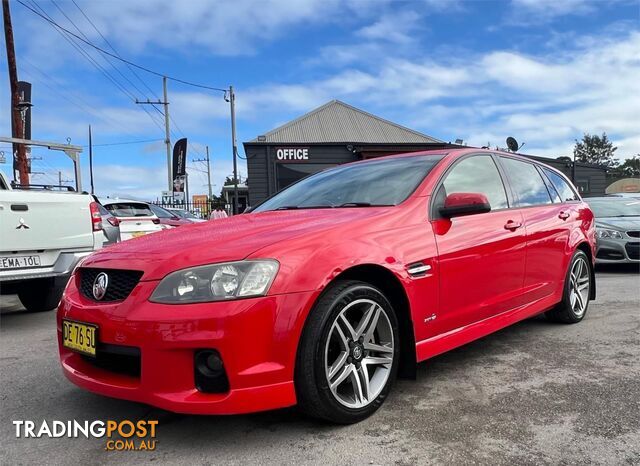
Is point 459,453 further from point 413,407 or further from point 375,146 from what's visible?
point 375,146

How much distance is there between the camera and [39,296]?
582cm

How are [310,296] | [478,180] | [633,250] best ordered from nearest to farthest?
[310,296] → [478,180] → [633,250]

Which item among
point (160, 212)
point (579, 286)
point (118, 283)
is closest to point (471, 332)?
point (579, 286)

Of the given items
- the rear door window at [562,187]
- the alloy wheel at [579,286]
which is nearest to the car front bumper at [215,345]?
the alloy wheel at [579,286]

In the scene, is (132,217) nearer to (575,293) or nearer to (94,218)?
(94,218)

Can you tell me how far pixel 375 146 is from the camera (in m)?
18.8

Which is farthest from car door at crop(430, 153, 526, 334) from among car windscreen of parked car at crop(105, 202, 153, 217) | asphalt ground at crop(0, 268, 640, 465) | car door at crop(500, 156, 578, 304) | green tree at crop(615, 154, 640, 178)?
green tree at crop(615, 154, 640, 178)

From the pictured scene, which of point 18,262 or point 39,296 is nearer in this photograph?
point 18,262

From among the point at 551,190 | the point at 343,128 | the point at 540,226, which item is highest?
the point at 343,128

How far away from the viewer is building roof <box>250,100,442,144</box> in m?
22.8

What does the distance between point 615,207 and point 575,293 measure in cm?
570

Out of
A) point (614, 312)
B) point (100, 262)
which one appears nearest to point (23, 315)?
point (100, 262)

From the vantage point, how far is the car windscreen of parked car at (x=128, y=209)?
10.2 m

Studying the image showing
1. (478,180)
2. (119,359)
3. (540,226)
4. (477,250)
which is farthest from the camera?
(540,226)
